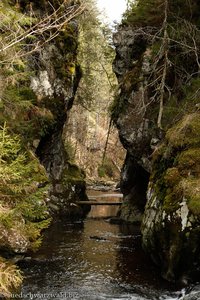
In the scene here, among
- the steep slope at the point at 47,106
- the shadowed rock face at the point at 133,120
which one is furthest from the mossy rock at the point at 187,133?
the steep slope at the point at 47,106

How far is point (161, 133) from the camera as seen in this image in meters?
16.3

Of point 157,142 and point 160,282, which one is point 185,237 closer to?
point 160,282

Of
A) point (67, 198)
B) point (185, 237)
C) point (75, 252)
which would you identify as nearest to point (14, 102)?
point (75, 252)

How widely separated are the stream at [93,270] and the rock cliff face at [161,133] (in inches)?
29.8

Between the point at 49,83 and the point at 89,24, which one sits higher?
the point at 89,24

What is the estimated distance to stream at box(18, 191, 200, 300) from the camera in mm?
9773

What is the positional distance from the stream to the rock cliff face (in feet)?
2.48

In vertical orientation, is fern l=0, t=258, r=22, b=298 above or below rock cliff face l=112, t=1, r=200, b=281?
below

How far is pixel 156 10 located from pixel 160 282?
13.6 meters

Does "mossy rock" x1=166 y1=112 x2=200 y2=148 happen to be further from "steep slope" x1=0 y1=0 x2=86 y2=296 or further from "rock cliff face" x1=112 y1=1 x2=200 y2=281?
"steep slope" x1=0 y1=0 x2=86 y2=296

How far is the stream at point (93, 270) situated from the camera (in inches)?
385

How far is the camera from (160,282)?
10.7 metres

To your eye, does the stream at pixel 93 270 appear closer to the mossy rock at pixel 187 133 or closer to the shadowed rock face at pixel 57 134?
the mossy rock at pixel 187 133

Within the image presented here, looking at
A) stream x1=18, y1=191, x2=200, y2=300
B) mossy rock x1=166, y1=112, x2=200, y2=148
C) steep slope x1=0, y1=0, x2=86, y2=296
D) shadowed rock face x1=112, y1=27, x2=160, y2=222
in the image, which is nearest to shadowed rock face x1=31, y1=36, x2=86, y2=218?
steep slope x1=0, y1=0, x2=86, y2=296
